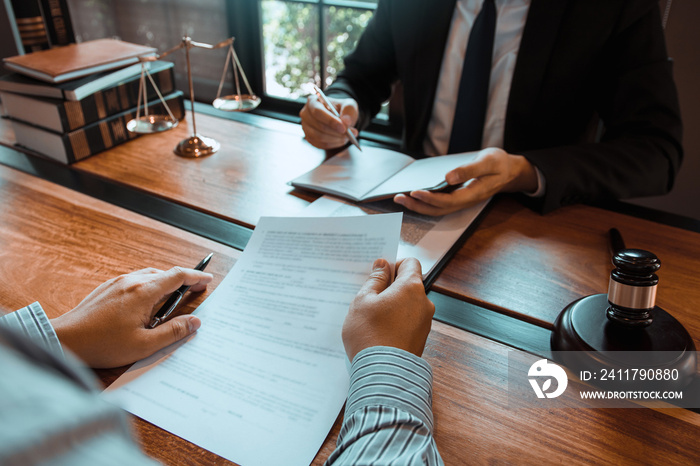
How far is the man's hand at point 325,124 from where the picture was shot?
1.22 meters

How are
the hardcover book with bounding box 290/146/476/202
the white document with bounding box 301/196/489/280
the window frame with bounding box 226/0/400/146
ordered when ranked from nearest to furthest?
1. the white document with bounding box 301/196/489/280
2. the hardcover book with bounding box 290/146/476/202
3. the window frame with bounding box 226/0/400/146

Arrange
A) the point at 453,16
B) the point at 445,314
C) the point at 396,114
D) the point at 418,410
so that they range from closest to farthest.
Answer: the point at 418,410, the point at 445,314, the point at 453,16, the point at 396,114

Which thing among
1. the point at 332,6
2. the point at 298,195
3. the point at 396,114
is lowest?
the point at 396,114

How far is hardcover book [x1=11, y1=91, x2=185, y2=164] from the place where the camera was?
125 cm

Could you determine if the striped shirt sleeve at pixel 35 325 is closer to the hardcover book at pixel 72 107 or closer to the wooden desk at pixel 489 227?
the wooden desk at pixel 489 227

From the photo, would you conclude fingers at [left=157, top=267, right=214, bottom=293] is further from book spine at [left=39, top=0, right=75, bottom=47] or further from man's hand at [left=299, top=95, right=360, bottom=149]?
book spine at [left=39, top=0, right=75, bottom=47]

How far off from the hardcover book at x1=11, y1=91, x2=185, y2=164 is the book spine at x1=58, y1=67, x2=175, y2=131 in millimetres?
16

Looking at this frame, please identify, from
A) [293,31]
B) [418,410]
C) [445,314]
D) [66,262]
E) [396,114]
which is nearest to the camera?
[418,410]

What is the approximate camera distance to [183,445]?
1.86 ft

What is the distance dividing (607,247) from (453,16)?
816 millimetres

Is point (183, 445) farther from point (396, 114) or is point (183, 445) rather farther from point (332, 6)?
point (332, 6)

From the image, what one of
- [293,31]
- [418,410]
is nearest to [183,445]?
[418,410]

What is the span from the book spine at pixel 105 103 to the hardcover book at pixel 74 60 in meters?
0.06

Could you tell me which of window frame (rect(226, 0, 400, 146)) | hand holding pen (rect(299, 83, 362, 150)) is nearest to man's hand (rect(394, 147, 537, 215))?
hand holding pen (rect(299, 83, 362, 150))
